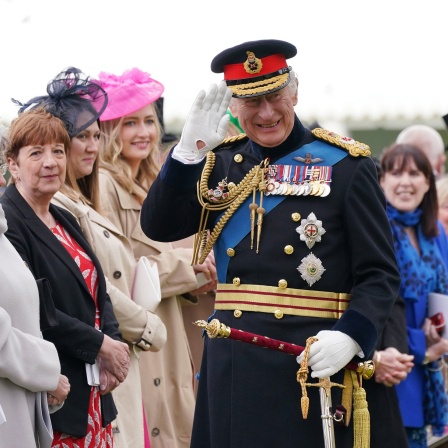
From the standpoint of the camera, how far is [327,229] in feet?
15.1

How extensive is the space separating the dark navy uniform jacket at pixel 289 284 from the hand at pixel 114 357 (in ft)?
1.78

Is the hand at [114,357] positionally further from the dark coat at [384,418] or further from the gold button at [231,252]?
the dark coat at [384,418]

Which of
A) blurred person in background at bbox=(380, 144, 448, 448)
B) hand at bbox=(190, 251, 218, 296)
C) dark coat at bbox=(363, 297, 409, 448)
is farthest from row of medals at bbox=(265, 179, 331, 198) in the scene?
blurred person in background at bbox=(380, 144, 448, 448)

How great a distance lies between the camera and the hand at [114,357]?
5074 millimetres

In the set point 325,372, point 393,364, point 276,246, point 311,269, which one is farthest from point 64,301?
point 393,364

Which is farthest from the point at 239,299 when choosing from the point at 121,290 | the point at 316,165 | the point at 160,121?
the point at 160,121

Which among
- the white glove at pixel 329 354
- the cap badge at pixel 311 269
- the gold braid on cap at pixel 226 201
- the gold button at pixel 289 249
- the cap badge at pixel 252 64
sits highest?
the cap badge at pixel 252 64

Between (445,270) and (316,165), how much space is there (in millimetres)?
2814

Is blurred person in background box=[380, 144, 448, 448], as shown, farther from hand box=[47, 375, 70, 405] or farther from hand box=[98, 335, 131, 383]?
hand box=[47, 375, 70, 405]

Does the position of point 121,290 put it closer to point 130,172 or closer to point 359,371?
point 130,172

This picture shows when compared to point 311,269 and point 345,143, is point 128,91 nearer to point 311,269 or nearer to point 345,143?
point 345,143

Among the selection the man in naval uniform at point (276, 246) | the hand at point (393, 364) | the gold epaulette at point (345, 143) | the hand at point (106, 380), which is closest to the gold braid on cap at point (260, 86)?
the man in naval uniform at point (276, 246)

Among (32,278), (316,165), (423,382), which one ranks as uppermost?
(316,165)

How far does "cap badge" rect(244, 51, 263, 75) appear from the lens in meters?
4.64
